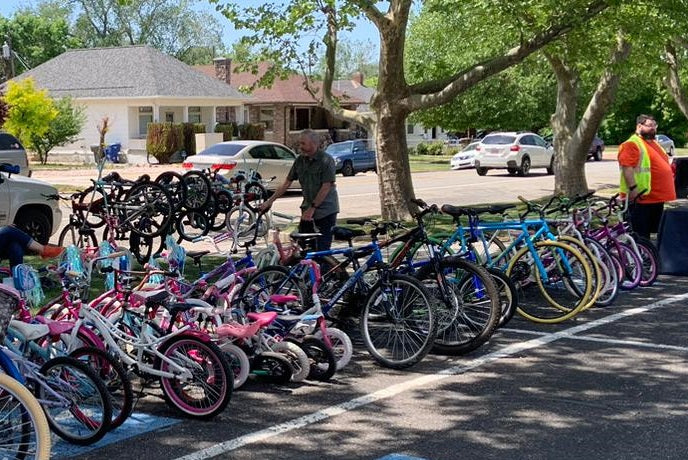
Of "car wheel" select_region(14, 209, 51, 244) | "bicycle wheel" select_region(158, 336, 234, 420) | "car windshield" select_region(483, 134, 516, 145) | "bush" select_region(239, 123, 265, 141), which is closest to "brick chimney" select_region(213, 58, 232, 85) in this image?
"bush" select_region(239, 123, 265, 141)

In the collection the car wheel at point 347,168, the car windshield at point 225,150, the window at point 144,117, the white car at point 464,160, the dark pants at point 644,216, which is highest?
the window at point 144,117

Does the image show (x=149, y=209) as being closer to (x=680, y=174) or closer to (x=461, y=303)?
(x=461, y=303)

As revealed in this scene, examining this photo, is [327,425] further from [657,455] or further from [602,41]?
[602,41]

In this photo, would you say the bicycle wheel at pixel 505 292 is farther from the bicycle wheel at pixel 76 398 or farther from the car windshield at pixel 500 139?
the car windshield at pixel 500 139

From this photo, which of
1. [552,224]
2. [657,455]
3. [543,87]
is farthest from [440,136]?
[657,455]

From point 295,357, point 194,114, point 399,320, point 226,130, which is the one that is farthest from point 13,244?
Result: point 194,114

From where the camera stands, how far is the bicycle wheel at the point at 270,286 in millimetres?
7839

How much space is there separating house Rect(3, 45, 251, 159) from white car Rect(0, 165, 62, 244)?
30794 mm

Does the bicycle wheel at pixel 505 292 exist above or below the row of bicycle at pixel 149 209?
below

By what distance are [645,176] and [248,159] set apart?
48.7 ft

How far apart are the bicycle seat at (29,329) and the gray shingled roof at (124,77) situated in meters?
41.0

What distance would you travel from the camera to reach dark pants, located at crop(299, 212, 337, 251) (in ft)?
32.7

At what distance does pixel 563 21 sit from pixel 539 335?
840 centimetres

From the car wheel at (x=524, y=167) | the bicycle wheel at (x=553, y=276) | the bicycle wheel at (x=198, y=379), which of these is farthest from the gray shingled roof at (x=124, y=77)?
the bicycle wheel at (x=198, y=379)
